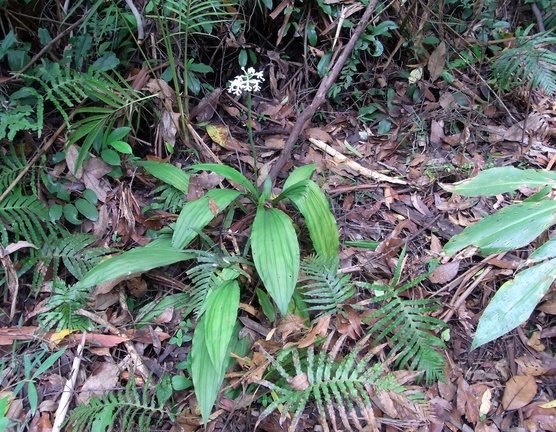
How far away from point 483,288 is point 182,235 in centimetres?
134

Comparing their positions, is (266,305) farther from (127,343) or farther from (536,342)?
(536,342)

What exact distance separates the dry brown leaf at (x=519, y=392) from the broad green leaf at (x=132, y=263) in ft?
4.43

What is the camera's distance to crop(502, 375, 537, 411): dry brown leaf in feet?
5.35

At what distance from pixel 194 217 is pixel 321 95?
1.01 m

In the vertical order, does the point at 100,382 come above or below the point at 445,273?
below

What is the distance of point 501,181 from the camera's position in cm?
134

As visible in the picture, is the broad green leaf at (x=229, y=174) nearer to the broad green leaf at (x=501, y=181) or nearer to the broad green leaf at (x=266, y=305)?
the broad green leaf at (x=266, y=305)

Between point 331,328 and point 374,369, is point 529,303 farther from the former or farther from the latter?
point 331,328

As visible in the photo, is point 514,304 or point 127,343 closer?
point 514,304

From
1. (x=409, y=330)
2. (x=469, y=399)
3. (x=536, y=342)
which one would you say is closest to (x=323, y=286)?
(x=409, y=330)

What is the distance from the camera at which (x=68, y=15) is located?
225 cm

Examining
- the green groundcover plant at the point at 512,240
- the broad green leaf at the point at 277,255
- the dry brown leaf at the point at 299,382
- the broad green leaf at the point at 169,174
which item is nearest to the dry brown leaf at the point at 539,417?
the green groundcover plant at the point at 512,240

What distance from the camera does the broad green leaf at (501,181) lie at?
4.35 ft

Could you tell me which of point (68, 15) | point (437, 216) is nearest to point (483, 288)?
point (437, 216)
